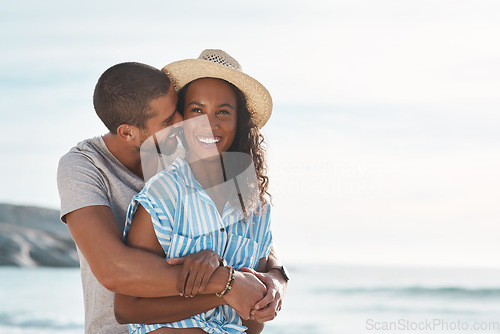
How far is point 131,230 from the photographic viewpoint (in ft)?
7.95

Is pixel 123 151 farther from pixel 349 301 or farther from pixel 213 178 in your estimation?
pixel 349 301

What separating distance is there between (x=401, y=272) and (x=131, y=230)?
1775 centimetres

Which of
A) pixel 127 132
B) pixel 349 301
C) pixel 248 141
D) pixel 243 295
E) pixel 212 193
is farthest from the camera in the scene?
pixel 349 301

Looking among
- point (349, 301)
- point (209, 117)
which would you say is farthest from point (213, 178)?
point (349, 301)

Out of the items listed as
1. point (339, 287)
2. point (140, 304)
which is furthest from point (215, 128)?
point (339, 287)

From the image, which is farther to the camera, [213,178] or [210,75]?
[210,75]

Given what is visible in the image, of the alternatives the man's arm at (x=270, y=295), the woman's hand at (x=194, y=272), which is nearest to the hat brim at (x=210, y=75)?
the man's arm at (x=270, y=295)

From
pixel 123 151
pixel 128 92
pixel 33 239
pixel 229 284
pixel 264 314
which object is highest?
pixel 128 92

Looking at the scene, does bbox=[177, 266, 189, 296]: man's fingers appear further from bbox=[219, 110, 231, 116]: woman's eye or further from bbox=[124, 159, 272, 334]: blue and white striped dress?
bbox=[219, 110, 231, 116]: woman's eye

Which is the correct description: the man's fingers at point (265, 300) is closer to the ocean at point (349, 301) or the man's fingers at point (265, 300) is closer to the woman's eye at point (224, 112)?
the woman's eye at point (224, 112)

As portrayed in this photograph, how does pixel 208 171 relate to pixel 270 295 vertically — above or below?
above

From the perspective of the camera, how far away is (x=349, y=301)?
15344 millimetres

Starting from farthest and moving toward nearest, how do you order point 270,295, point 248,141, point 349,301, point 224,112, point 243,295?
point 349,301 < point 248,141 < point 224,112 < point 270,295 < point 243,295

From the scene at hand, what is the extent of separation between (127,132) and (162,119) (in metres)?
0.17
